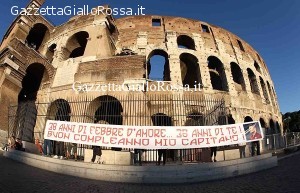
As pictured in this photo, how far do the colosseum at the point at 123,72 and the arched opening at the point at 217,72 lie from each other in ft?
0.27

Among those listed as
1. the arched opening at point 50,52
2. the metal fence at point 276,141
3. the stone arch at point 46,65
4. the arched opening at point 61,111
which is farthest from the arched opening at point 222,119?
the arched opening at point 50,52

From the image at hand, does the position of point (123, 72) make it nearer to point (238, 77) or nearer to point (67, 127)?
point (67, 127)

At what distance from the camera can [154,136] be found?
7250 millimetres

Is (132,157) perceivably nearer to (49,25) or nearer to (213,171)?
(213,171)

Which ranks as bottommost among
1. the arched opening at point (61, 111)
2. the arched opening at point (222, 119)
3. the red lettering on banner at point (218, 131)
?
the red lettering on banner at point (218, 131)

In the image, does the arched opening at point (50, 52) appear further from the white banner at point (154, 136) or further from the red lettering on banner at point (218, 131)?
the red lettering on banner at point (218, 131)

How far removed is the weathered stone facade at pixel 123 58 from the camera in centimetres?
1335

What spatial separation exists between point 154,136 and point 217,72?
1465cm

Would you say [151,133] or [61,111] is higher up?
[61,111]

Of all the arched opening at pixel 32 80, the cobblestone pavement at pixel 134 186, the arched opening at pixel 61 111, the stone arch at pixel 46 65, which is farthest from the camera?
the arched opening at pixel 32 80

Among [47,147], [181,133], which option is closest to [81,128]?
[47,147]

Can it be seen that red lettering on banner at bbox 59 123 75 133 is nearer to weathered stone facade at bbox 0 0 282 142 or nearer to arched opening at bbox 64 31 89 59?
weathered stone facade at bbox 0 0 282 142

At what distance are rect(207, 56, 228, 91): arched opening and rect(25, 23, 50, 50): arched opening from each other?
1427 centimetres

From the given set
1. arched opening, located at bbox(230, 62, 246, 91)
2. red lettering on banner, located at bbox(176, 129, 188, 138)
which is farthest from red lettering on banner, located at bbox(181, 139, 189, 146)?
arched opening, located at bbox(230, 62, 246, 91)
